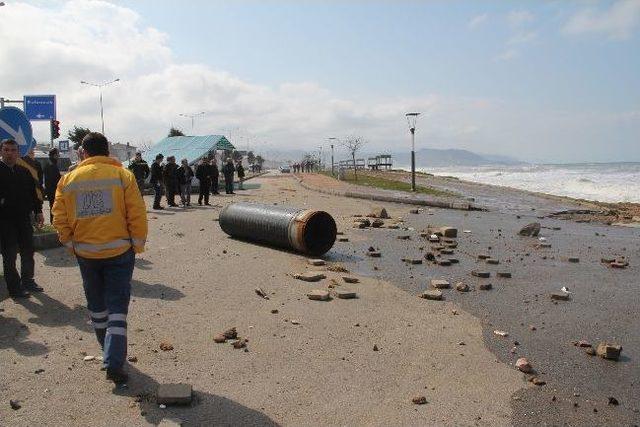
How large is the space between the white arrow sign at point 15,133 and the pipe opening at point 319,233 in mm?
4829

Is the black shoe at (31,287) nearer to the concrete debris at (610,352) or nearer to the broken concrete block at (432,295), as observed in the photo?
the broken concrete block at (432,295)

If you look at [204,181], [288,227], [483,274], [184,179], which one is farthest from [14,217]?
[204,181]

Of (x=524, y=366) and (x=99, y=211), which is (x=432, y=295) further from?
(x=99, y=211)

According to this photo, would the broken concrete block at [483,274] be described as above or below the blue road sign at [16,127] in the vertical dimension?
below

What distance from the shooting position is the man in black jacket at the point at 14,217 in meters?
6.71

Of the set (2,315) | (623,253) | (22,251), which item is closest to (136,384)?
(2,315)

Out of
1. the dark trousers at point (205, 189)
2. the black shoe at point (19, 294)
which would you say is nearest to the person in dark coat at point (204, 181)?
the dark trousers at point (205, 189)

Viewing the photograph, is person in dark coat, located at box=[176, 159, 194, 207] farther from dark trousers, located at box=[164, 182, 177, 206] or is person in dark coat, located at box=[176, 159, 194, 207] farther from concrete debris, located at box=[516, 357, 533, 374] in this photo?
concrete debris, located at box=[516, 357, 533, 374]

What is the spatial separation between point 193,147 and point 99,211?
3199 cm

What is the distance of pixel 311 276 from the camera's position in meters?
8.35

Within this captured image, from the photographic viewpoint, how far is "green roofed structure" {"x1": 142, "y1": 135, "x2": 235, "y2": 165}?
111 ft

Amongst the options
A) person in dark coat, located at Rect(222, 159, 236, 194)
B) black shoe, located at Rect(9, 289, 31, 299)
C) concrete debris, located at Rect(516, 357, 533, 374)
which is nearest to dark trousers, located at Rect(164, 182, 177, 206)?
person in dark coat, located at Rect(222, 159, 236, 194)

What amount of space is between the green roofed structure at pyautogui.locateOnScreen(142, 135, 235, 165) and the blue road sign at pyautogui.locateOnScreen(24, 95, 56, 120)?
13.9 m

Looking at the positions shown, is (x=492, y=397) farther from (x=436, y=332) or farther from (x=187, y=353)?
(x=187, y=353)
